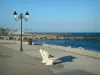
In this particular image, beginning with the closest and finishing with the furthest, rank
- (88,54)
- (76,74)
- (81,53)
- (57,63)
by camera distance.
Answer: (76,74) < (57,63) < (88,54) < (81,53)

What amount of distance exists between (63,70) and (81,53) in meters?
6.85

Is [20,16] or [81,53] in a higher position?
[20,16]

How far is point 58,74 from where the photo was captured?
29.2ft

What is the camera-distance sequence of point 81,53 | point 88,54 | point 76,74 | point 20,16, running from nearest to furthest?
point 76,74
point 88,54
point 81,53
point 20,16

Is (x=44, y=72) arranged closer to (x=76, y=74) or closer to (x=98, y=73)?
(x=76, y=74)

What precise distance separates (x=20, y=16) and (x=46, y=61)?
9.22m

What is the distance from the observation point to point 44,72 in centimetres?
935

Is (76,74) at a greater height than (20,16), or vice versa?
(20,16)

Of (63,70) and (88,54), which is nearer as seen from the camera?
(63,70)

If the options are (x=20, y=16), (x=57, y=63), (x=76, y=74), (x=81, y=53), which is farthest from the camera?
(x=20, y=16)

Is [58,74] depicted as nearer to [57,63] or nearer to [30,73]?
[30,73]

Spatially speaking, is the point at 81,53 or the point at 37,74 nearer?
the point at 37,74

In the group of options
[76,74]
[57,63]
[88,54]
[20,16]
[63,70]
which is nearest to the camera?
[76,74]

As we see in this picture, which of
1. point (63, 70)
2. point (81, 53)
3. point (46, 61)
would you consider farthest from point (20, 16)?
point (63, 70)
